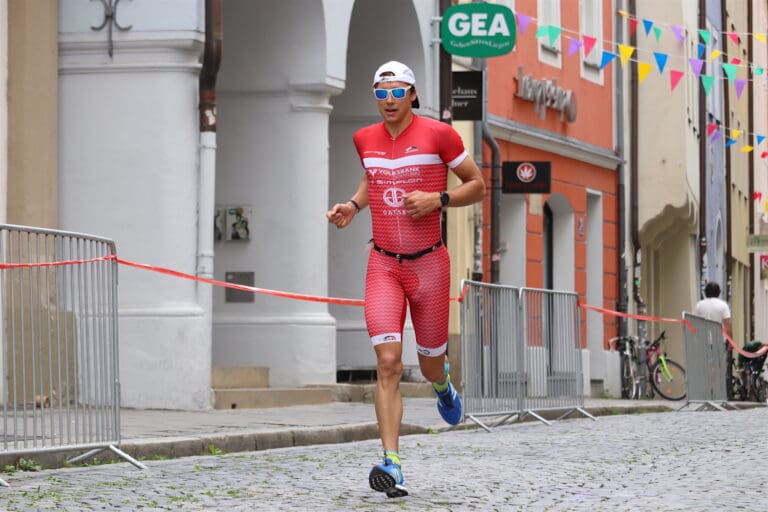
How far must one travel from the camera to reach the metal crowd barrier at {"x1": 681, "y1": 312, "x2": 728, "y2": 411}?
20.8 meters

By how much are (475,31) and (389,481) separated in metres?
14.5

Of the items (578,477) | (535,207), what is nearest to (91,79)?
(578,477)

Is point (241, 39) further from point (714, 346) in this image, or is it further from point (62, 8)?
point (714, 346)

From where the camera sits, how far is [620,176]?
32344mm

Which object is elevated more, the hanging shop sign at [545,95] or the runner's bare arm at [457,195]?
the hanging shop sign at [545,95]

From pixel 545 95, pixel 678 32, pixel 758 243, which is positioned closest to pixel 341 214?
pixel 545 95

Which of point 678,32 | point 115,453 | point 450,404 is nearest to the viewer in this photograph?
point 450,404

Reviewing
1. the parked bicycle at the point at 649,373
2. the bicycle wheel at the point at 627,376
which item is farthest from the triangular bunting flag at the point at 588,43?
the bicycle wheel at the point at 627,376

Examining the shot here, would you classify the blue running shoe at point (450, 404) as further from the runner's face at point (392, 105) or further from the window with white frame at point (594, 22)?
the window with white frame at point (594, 22)

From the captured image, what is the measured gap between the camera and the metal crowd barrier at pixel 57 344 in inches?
378

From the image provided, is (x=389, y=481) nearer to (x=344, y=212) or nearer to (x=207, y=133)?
(x=344, y=212)

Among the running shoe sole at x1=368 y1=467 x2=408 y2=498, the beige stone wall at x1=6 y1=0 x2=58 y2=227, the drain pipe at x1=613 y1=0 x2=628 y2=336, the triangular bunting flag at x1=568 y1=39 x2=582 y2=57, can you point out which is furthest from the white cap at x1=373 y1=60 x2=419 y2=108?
the drain pipe at x1=613 y1=0 x2=628 y2=336

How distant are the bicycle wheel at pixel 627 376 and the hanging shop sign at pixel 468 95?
7.22 meters

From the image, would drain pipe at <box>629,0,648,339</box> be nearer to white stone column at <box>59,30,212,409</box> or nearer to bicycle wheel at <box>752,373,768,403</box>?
bicycle wheel at <box>752,373,768,403</box>
